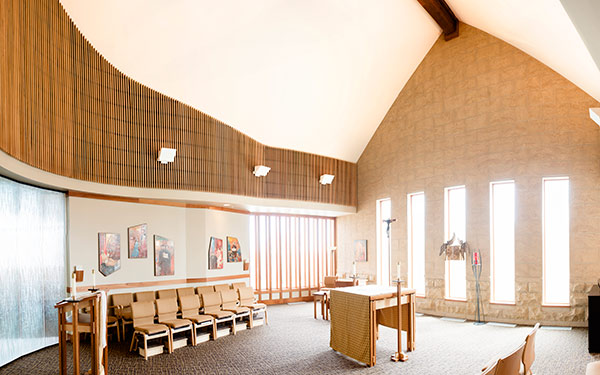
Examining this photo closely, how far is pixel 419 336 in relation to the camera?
310 inches

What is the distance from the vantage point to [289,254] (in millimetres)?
13070

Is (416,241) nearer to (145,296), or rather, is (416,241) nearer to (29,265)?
(145,296)

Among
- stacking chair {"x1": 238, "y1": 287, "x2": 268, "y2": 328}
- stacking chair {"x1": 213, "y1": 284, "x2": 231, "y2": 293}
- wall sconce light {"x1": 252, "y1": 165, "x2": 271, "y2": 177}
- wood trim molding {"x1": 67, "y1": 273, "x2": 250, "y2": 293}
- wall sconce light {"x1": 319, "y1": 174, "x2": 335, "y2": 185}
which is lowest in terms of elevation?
stacking chair {"x1": 238, "y1": 287, "x2": 268, "y2": 328}

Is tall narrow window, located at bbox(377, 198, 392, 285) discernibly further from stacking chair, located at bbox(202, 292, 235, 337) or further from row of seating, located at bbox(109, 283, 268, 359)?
stacking chair, located at bbox(202, 292, 235, 337)

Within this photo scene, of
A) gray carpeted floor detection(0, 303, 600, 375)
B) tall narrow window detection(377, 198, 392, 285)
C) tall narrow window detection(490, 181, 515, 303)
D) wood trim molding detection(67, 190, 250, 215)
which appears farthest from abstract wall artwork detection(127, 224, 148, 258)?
tall narrow window detection(490, 181, 515, 303)

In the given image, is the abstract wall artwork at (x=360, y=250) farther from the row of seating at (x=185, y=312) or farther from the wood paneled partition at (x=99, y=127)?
the row of seating at (x=185, y=312)

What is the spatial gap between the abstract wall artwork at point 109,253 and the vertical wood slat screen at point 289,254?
4564 mm

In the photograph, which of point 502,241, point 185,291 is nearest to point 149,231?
point 185,291

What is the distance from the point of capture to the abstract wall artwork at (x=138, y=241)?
8.67 m

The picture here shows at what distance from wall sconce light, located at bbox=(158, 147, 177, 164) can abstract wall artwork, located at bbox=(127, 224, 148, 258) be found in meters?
1.58

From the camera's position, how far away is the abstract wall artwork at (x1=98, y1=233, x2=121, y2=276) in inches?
321

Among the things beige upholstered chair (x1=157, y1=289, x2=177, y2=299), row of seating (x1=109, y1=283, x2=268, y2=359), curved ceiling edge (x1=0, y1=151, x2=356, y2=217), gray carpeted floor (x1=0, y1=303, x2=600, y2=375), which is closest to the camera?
curved ceiling edge (x1=0, y1=151, x2=356, y2=217)

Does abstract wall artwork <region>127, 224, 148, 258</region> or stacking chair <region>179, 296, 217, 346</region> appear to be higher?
abstract wall artwork <region>127, 224, 148, 258</region>

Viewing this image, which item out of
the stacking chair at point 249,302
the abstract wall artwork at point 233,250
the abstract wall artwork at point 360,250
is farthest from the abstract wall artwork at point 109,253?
the abstract wall artwork at point 360,250
